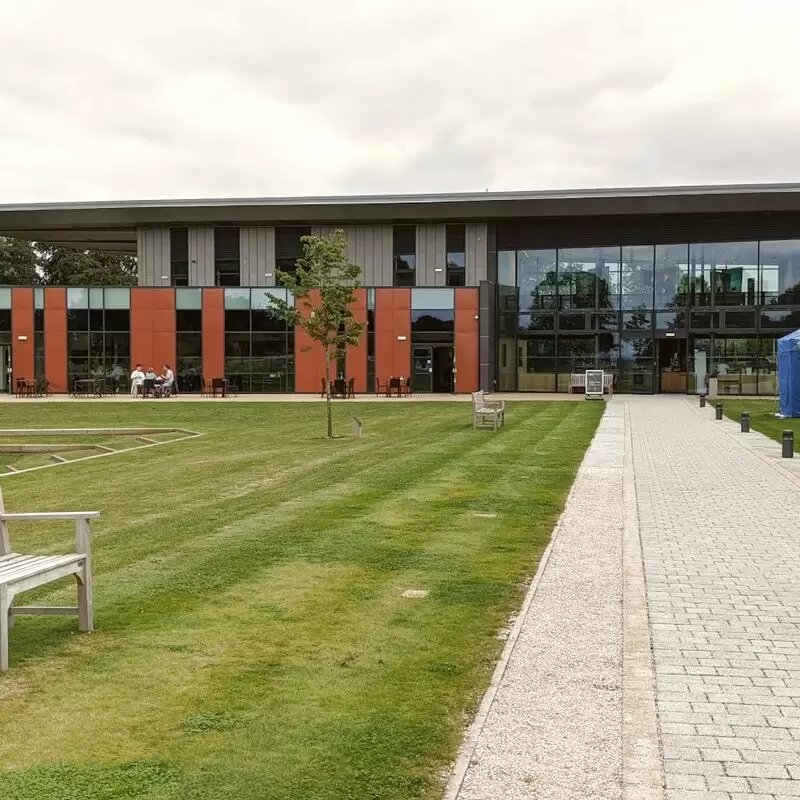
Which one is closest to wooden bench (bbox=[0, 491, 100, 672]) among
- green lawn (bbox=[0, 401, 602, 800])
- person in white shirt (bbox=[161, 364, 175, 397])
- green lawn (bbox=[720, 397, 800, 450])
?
green lawn (bbox=[0, 401, 602, 800])

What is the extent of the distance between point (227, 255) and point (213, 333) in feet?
19.3

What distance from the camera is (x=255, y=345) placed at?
47688 millimetres

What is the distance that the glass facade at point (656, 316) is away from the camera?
46531mm

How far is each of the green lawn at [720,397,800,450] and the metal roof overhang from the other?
1045cm

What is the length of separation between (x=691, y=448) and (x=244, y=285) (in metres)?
35.2

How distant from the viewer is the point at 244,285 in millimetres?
50781

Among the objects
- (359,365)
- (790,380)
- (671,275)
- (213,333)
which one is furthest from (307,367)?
(790,380)

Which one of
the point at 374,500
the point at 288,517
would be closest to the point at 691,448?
the point at 374,500

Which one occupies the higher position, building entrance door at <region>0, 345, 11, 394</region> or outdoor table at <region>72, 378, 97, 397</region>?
building entrance door at <region>0, 345, 11, 394</region>

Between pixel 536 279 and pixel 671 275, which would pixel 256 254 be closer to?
pixel 536 279

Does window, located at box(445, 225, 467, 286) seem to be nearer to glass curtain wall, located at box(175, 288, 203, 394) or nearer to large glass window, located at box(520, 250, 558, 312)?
large glass window, located at box(520, 250, 558, 312)

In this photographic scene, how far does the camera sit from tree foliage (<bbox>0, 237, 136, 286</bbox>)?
87.9m

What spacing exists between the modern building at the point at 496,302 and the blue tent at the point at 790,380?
16.0 meters

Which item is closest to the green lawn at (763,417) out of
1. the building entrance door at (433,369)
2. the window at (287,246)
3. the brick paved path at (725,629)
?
the brick paved path at (725,629)
